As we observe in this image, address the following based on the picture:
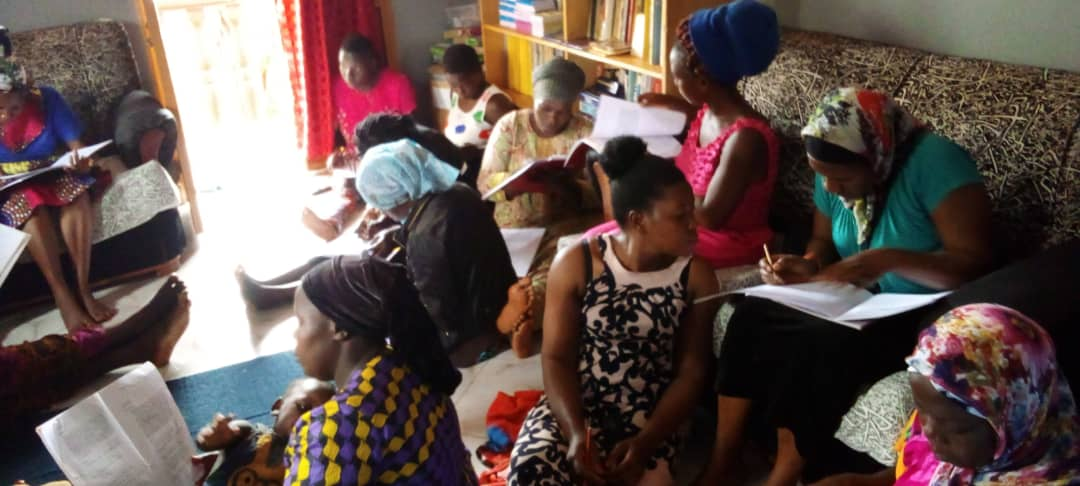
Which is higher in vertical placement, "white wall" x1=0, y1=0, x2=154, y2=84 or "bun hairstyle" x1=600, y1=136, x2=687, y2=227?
"white wall" x1=0, y1=0, x2=154, y2=84

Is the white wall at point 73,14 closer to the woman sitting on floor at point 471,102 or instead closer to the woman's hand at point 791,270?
the woman sitting on floor at point 471,102

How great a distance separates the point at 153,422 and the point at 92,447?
0.13 m

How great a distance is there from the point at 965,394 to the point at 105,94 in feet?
11.3

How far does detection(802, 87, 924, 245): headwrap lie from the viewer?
1.68m

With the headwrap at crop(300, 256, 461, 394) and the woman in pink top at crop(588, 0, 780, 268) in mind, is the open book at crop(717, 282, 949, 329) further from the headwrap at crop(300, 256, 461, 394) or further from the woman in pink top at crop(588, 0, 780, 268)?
the headwrap at crop(300, 256, 461, 394)

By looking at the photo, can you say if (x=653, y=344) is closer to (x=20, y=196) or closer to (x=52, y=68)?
(x=20, y=196)

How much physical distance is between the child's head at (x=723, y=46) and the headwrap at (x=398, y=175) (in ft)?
2.42

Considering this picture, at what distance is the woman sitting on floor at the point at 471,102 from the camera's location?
3309 millimetres

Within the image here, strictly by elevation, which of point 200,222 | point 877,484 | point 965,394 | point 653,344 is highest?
point 965,394

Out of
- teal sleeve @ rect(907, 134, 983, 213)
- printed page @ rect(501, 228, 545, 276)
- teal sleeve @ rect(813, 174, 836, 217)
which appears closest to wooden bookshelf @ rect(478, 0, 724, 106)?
printed page @ rect(501, 228, 545, 276)

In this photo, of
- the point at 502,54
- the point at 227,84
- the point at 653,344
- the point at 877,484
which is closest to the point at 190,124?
the point at 227,84

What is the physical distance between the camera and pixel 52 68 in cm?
327

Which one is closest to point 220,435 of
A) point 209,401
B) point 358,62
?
point 209,401

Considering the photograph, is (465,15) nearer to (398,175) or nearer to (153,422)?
(398,175)
